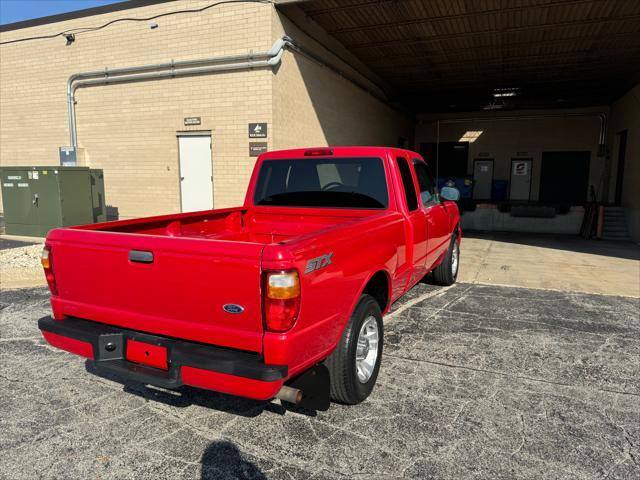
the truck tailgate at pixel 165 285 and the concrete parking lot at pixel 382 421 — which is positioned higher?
the truck tailgate at pixel 165 285

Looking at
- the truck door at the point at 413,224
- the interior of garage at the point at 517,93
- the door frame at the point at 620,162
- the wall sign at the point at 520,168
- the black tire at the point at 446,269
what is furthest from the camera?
the wall sign at the point at 520,168

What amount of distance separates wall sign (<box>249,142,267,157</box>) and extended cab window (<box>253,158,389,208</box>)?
5495mm

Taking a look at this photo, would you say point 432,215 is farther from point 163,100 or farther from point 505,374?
point 163,100

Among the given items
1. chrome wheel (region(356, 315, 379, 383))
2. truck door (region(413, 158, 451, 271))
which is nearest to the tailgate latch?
chrome wheel (region(356, 315, 379, 383))

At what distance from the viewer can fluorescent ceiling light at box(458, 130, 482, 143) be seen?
76.0ft

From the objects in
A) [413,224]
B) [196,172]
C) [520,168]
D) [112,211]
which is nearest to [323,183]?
[413,224]

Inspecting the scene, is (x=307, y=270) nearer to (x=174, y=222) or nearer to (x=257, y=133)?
(x=174, y=222)

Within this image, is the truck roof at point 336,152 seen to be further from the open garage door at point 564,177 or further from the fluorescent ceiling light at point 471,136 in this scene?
the fluorescent ceiling light at point 471,136

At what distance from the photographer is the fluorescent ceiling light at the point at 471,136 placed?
23.2 metres

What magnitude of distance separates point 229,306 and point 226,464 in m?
1.02

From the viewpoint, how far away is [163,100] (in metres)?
11.1

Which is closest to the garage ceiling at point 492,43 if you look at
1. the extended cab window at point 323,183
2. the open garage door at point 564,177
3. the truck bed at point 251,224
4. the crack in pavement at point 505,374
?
the open garage door at point 564,177

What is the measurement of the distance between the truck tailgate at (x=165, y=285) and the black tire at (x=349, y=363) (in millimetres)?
799

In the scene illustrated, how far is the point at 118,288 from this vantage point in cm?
276
